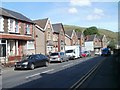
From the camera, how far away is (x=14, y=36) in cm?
3616

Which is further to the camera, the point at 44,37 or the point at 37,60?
the point at 44,37

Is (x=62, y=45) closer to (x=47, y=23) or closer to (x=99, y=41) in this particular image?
(x=47, y=23)

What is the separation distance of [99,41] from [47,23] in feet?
244

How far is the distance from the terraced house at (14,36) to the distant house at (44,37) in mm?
6068

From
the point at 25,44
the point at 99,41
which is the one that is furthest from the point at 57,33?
the point at 99,41

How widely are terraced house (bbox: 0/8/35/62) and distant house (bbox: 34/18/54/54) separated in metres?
6.07

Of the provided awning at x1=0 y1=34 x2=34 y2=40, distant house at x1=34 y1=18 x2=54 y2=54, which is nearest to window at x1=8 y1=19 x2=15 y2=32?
awning at x1=0 y1=34 x2=34 y2=40

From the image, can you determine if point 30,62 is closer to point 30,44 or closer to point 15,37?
point 15,37

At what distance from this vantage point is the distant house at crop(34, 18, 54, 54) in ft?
163


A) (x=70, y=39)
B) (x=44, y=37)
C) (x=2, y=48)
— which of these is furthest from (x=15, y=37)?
(x=70, y=39)

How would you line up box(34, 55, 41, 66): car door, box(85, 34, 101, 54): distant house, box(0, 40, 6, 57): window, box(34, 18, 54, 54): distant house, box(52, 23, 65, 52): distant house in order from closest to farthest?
box(34, 55, 41, 66): car door < box(0, 40, 6, 57): window < box(34, 18, 54, 54): distant house < box(52, 23, 65, 52): distant house < box(85, 34, 101, 54): distant house

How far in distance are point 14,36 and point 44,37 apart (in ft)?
51.4

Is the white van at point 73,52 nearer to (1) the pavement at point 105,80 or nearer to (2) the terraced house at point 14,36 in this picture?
(2) the terraced house at point 14,36

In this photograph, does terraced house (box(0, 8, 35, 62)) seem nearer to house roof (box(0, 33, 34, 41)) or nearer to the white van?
house roof (box(0, 33, 34, 41))
